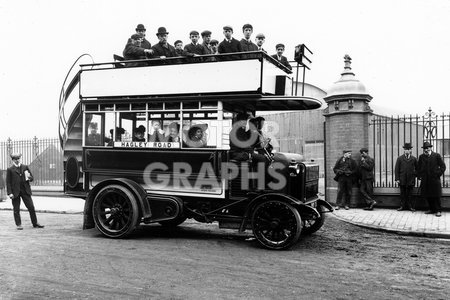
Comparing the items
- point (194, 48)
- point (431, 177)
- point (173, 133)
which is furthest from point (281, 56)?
point (431, 177)

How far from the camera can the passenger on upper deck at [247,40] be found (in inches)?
351

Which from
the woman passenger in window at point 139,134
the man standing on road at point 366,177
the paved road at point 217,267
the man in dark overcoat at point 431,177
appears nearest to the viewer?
the paved road at point 217,267

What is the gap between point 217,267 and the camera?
19.7 feet

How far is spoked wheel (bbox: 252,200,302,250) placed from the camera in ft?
23.2

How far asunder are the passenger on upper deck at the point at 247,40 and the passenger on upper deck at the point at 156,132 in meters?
2.33

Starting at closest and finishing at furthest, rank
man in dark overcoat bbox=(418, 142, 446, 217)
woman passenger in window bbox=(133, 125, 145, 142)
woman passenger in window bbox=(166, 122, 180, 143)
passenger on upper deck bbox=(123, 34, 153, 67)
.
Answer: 1. woman passenger in window bbox=(166, 122, 180, 143)
2. woman passenger in window bbox=(133, 125, 145, 142)
3. passenger on upper deck bbox=(123, 34, 153, 67)
4. man in dark overcoat bbox=(418, 142, 446, 217)

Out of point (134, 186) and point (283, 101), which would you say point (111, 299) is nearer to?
point (134, 186)

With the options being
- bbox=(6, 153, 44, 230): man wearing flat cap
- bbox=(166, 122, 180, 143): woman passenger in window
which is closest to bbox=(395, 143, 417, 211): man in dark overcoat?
bbox=(166, 122, 180, 143): woman passenger in window

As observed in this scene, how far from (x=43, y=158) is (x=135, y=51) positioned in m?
11.4

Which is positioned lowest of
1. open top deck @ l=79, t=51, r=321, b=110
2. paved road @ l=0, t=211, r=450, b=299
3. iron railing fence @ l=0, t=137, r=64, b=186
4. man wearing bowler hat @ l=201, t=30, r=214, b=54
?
paved road @ l=0, t=211, r=450, b=299

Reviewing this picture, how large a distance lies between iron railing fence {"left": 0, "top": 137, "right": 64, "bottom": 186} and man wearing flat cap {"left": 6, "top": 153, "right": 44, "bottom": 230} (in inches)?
320

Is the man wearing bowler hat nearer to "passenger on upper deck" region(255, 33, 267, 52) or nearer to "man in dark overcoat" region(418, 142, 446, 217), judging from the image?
"passenger on upper deck" region(255, 33, 267, 52)

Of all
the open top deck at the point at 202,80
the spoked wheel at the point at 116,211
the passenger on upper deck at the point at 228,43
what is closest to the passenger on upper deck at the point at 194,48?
the passenger on upper deck at the point at 228,43

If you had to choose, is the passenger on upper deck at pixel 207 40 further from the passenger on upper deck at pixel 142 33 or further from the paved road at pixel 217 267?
the paved road at pixel 217 267
